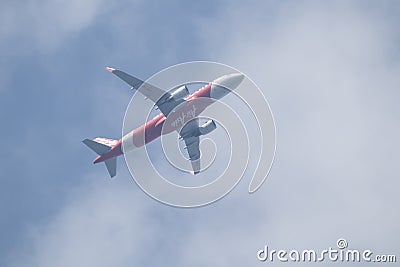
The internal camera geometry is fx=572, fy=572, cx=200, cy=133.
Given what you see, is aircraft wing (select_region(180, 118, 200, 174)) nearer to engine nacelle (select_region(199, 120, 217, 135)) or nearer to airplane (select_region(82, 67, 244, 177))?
airplane (select_region(82, 67, 244, 177))

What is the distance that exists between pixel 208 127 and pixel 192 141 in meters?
7.76

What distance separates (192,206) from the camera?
3396 inches

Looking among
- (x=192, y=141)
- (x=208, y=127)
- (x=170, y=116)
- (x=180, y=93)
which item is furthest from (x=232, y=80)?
(x=192, y=141)

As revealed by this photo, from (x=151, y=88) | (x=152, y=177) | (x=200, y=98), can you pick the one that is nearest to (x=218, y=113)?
(x=200, y=98)

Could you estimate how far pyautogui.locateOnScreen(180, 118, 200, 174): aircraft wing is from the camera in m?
107

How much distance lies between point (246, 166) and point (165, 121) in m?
21.6

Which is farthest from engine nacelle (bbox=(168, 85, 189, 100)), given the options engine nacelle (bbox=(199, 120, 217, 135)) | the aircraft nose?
engine nacelle (bbox=(199, 120, 217, 135))

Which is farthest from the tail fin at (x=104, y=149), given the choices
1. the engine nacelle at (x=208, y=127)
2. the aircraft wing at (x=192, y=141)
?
the engine nacelle at (x=208, y=127)

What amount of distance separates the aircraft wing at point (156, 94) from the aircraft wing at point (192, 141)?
17.0 ft

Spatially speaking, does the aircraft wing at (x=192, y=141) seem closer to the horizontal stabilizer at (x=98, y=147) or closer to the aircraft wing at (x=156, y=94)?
the aircraft wing at (x=156, y=94)

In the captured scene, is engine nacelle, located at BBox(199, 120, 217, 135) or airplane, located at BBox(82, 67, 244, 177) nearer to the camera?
airplane, located at BBox(82, 67, 244, 177)

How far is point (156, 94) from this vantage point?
101875mm

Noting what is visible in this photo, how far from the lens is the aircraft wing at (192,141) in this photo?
107 meters

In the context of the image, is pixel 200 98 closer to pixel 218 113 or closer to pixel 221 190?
pixel 218 113
